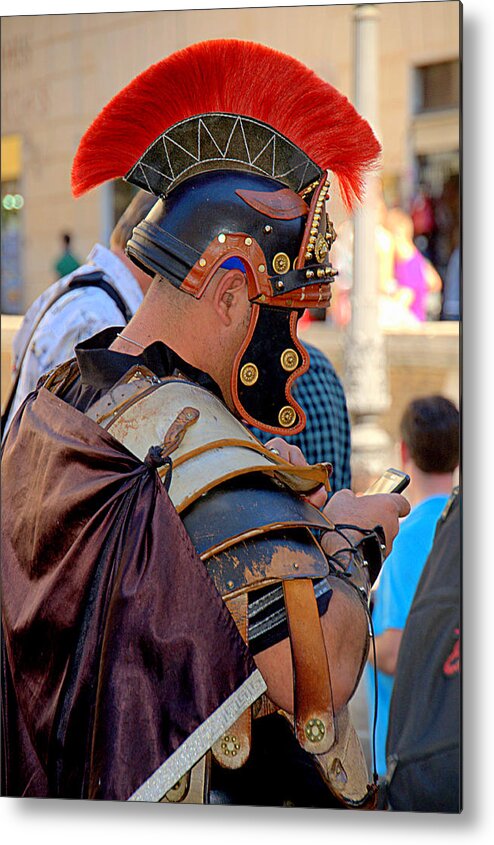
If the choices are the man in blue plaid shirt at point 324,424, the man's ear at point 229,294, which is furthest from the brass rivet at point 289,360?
the man in blue plaid shirt at point 324,424

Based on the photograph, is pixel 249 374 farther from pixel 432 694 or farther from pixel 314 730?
pixel 432 694

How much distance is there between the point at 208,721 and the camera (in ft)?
5.90

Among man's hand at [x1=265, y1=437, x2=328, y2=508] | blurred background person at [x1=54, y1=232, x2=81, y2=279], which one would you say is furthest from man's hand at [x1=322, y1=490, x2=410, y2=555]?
blurred background person at [x1=54, y1=232, x2=81, y2=279]

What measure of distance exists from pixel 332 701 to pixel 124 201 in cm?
124

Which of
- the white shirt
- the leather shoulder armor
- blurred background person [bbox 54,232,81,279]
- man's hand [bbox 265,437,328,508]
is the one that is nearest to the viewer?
the leather shoulder armor

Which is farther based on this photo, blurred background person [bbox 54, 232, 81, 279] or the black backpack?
blurred background person [bbox 54, 232, 81, 279]

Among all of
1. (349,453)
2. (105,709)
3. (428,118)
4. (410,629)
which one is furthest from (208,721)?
(428,118)

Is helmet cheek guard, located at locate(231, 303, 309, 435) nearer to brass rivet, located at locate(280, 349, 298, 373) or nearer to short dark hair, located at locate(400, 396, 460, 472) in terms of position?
brass rivet, located at locate(280, 349, 298, 373)

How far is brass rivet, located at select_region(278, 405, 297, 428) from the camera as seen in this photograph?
6.30 feet

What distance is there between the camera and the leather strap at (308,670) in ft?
5.75

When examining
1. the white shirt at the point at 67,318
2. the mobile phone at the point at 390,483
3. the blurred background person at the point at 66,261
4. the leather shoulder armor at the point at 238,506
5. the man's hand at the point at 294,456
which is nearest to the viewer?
the leather shoulder armor at the point at 238,506

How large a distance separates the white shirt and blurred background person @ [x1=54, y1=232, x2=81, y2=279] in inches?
0.8

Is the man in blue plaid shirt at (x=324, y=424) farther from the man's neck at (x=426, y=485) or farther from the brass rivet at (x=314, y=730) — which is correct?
the brass rivet at (x=314, y=730)

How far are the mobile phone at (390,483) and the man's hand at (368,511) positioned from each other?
5 cm
